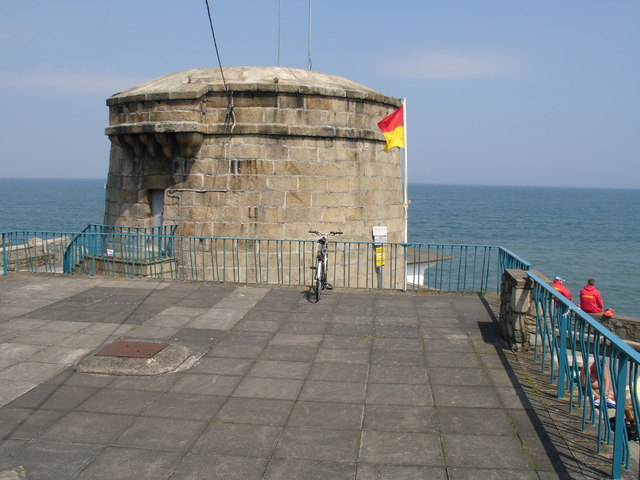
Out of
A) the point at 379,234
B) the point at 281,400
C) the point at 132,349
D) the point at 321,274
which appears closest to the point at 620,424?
the point at 281,400

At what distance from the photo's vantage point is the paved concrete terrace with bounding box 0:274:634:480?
488cm

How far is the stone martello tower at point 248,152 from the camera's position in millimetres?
13023

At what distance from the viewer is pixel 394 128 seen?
14.0m

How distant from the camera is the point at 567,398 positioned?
6180mm

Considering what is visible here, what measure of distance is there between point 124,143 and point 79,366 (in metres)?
8.08

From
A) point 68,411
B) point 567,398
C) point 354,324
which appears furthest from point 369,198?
point 68,411

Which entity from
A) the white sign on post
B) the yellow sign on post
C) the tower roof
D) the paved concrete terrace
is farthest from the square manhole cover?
the white sign on post

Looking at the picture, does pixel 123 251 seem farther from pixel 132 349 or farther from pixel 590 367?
pixel 590 367

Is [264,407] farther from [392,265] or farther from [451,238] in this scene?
[451,238]

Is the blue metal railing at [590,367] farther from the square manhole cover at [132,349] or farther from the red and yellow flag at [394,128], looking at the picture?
the red and yellow flag at [394,128]

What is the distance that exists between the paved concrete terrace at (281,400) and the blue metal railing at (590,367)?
20 cm

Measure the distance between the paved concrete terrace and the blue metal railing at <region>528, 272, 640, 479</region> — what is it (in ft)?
0.65

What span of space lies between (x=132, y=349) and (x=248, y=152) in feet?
22.0

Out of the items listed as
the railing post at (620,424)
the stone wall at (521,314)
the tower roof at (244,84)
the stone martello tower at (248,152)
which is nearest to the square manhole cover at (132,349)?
the stone wall at (521,314)
